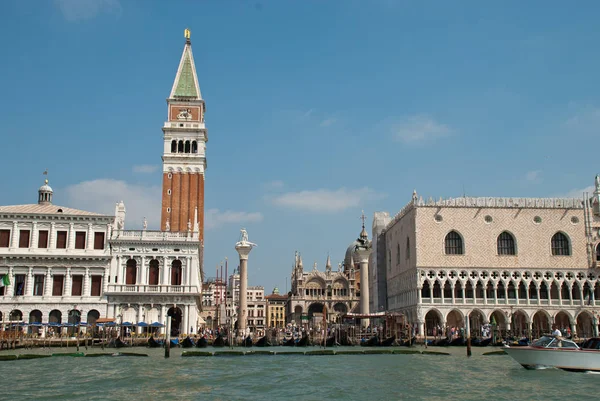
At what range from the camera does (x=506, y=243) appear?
172ft

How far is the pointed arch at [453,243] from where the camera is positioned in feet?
171

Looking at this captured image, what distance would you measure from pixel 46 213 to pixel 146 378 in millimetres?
22717

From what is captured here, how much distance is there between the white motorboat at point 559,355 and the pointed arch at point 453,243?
87.6 ft

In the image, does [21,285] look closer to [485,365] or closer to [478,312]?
[485,365]

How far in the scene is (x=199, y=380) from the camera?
23.2 metres

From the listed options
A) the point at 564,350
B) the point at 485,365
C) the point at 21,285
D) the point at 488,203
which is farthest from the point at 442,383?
the point at 488,203

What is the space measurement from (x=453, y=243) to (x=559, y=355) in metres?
28.1

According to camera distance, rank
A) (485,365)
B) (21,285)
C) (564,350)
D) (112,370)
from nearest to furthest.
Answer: (564,350), (112,370), (485,365), (21,285)

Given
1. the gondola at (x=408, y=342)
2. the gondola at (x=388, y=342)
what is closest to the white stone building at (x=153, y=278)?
the gondola at (x=388, y=342)

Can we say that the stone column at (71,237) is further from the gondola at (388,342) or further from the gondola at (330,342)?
the gondola at (388,342)

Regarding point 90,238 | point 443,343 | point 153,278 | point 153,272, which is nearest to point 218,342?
point 153,278

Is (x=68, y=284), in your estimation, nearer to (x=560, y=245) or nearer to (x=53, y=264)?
(x=53, y=264)

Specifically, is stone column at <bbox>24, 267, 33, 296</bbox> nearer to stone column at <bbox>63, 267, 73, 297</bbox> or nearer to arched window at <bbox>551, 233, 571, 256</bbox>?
stone column at <bbox>63, 267, 73, 297</bbox>

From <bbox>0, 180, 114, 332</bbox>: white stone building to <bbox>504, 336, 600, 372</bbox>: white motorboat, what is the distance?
92.1 ft
